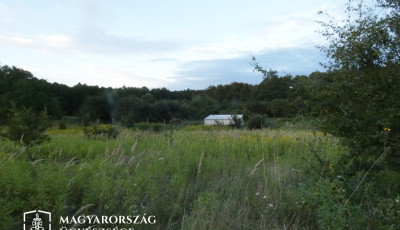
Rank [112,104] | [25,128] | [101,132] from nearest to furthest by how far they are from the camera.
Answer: [25,128], [101,132], [112,104]

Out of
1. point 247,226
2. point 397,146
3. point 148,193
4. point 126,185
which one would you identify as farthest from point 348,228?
point 126,185

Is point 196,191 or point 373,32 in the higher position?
point 373,32

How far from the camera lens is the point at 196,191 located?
14.9 ft

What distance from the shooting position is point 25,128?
309 inches

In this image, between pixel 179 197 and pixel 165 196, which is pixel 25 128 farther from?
pixel 179 197

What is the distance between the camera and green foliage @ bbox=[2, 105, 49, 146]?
25.7ft

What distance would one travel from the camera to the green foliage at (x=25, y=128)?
25.7 feet

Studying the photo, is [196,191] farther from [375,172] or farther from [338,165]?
[375,172]

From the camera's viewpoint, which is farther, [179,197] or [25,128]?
[25,128]

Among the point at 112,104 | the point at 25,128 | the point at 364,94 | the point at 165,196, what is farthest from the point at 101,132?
the point at 112,104

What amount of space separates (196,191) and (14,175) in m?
2.33

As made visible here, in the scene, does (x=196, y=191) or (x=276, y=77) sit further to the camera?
(x=276, y=77)

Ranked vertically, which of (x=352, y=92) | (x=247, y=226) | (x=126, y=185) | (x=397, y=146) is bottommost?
(x=247, y=226)

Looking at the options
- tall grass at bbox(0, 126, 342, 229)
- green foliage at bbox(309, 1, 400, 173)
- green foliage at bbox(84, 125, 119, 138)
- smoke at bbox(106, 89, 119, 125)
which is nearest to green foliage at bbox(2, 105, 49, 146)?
green foliage at bbox(84, 125, 119, 138)
